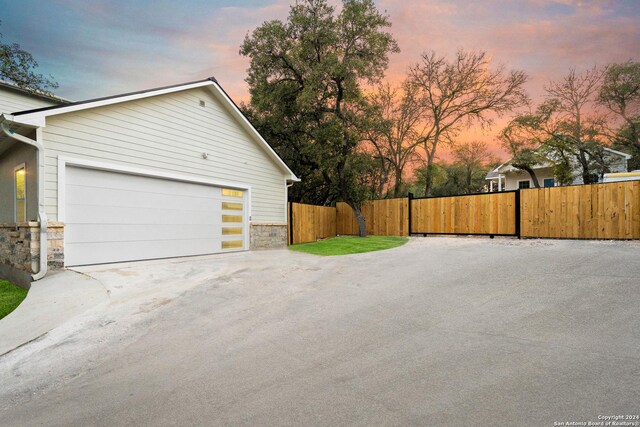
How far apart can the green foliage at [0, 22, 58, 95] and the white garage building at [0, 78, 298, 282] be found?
8.91m

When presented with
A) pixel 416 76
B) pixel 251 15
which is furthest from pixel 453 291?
pixel 416 76

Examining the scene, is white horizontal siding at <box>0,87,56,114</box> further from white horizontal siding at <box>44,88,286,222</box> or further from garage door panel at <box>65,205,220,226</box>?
garage door panel at <box>65,205,220,226</box>

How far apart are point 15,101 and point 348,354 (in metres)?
17.0

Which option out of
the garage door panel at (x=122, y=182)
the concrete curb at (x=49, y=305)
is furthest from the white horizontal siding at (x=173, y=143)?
the concrete curb at (x=49, y=305)

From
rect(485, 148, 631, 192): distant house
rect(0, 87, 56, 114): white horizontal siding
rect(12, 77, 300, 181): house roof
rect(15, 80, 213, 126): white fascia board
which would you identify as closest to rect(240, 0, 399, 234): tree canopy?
rect(12, 77, 300, 181): house roof

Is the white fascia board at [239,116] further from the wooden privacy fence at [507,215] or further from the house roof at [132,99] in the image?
the wooden privacy fence at [507,215]

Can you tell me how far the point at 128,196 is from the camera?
8.44 m

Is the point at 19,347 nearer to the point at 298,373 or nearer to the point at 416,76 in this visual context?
the point at 298,373

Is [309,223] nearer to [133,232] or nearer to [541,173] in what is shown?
[133,232]

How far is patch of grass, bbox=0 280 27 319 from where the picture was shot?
5.89m

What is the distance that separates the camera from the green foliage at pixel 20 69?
14984 millimetres

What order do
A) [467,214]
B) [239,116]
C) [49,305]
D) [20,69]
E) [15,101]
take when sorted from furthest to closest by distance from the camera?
[20,69] < [467,214] < [15,101] < [239,116] < [49,305]

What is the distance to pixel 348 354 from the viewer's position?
325 cm

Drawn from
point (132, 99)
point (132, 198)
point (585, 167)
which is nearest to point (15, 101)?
point (132, 99)
